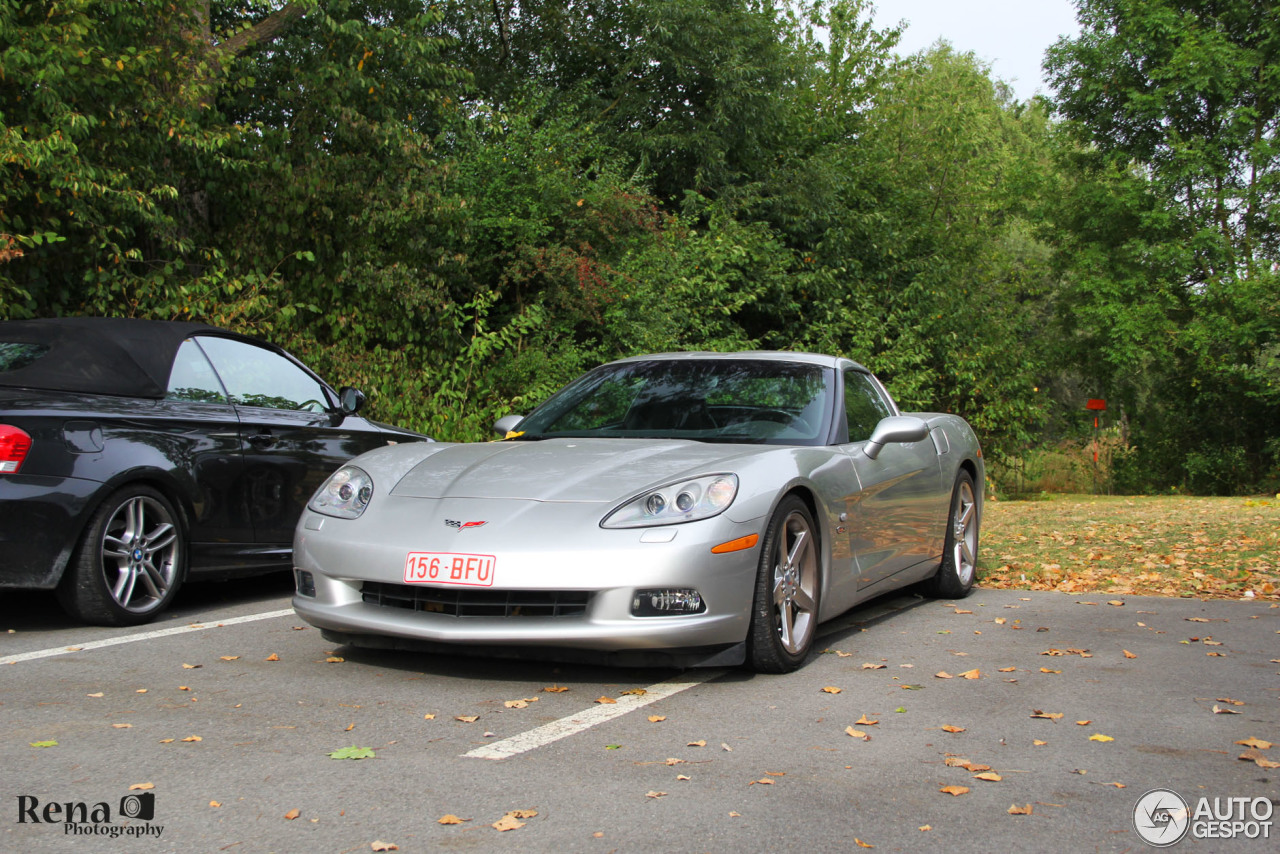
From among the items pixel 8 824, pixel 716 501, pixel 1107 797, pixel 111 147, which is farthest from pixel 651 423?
pixel 111 147

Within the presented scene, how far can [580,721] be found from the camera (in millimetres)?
4113

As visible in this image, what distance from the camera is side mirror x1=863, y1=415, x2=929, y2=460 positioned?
19.4 feet

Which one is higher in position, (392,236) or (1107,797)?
(392,236)

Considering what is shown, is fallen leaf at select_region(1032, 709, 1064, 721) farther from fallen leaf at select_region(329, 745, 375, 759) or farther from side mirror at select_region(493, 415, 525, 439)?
side mirror at select_region(493, 415, 525, 439)

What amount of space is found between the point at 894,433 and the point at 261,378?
3707 mm

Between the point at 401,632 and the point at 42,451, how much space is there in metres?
2.12

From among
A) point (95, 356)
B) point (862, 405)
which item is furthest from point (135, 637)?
point (862, 405)

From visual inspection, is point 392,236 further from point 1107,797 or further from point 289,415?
point 1107,797

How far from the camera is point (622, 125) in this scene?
2117cm

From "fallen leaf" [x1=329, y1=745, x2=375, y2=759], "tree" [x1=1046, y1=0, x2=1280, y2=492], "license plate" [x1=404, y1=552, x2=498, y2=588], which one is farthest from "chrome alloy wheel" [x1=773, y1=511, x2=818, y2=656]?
"tree" [x1=1046, y1=0, x2=1280, y2=492]

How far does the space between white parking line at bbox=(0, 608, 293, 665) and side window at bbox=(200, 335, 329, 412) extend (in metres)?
1.25

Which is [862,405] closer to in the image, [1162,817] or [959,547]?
[959,547]

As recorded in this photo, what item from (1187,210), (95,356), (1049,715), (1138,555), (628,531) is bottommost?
(1138,555)

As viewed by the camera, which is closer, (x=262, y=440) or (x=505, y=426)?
(x=505, y=426)
